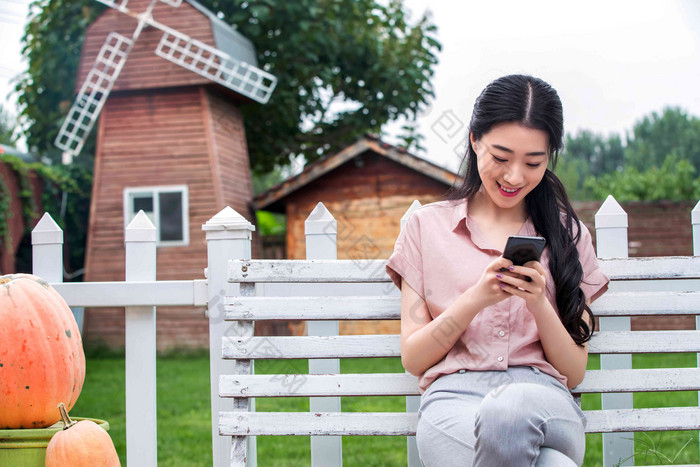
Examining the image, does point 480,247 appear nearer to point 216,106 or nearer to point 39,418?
point 39,418

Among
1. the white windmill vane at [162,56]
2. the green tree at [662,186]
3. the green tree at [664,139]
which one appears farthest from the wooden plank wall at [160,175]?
the green tree at [664,139]

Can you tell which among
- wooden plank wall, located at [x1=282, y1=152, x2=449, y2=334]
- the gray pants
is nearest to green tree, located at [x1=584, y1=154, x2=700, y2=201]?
wooden plank wall, located at [x1=282, y1=152, x2=449, y2=334]

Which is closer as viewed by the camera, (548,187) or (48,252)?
(548,187)

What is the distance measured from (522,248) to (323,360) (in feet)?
3.18

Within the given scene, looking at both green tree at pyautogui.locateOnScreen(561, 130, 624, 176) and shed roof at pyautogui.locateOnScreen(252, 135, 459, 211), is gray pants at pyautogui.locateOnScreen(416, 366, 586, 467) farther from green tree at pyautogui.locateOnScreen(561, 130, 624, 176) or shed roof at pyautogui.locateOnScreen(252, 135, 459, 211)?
green tree at pyautogui.locateOnScreen(561, 130, 624, 176)

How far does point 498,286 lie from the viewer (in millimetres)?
1761

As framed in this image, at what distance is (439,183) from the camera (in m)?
11.7

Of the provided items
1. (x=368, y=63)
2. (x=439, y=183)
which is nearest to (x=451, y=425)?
(x=439, y=183)

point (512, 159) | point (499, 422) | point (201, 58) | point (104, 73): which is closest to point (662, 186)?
point (201, 58)

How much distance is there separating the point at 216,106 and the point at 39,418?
10643 millimetres

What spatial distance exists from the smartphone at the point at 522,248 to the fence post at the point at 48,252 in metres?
1.82

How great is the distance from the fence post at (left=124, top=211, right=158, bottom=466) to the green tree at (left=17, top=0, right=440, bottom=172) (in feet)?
38.2

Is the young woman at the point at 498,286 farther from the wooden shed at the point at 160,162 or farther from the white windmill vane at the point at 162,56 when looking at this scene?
the white windmill vane at the point at 162,56

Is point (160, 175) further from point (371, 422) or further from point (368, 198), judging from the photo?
point (371, 422)
